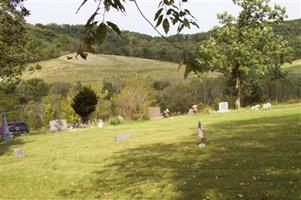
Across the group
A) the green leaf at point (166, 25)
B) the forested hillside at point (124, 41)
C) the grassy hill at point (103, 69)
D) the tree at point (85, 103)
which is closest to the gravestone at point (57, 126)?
the forested hillside at point (124, 41)

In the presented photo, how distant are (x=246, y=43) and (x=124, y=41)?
48132 mm

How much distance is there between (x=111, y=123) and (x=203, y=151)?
2342 cm

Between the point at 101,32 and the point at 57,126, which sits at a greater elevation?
the point at 101,32

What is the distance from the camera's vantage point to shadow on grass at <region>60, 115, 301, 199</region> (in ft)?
31.0

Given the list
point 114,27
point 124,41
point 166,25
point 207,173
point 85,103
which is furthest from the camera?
point 85,103

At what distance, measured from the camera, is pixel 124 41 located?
415 centimetres

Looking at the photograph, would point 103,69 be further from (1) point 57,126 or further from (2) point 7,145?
(2) point 7,145

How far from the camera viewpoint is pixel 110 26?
283 centimetres

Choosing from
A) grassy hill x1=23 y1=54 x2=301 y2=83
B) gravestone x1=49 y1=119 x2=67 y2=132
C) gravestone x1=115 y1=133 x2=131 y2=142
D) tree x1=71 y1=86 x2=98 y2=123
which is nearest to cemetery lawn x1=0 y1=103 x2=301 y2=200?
gravestone x1=115 y1=133 x2=131 y2=142

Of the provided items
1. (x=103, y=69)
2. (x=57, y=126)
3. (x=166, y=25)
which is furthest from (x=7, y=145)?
(x=103, y=69)

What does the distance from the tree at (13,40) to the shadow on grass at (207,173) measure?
7.64 meters

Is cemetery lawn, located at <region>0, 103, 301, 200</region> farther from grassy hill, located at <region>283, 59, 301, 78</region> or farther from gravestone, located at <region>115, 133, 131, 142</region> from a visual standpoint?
grassy hill, located at <region>283, 59, 301, 78</region>

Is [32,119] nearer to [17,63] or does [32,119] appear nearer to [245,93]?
[245,93]

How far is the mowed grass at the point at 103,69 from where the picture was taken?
131 m
